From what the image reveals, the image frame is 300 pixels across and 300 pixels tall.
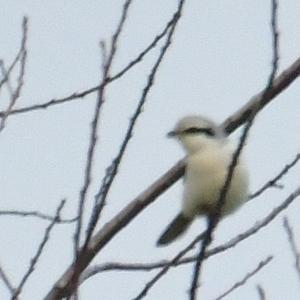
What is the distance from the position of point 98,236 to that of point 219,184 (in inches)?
19.4

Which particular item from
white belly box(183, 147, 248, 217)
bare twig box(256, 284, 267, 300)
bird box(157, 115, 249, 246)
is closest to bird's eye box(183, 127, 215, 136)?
bird box(157, 115, 249, 246)

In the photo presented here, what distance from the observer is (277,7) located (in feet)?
5.97

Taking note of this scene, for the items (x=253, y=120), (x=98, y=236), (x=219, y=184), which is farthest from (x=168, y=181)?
(x=253, y=120)

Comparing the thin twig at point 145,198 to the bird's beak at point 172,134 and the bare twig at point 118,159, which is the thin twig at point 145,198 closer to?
the bare twig at point 118,159

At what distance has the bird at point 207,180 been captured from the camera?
99.7 inches

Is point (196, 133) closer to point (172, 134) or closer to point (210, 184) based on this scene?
point (172, 134)

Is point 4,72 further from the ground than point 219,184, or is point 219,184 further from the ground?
point 4,72

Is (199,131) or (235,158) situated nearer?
(235,158)

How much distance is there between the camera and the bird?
8.30 feet

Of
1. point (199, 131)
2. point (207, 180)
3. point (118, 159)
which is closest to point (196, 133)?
point (199, 131)

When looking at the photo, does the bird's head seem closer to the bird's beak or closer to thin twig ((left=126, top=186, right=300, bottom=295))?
the bird's beak

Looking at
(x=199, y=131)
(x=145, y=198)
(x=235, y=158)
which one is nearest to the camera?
(x=235, y=158)

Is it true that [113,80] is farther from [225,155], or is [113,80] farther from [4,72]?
[225,155]

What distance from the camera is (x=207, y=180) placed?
2537mm
